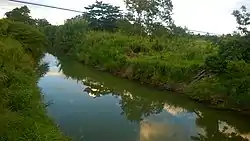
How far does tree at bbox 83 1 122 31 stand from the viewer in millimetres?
47691

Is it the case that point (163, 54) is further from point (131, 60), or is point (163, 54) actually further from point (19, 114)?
point (19, 114)

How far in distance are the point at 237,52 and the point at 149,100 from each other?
6.54m

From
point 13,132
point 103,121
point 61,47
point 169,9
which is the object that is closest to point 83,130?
point 103,121

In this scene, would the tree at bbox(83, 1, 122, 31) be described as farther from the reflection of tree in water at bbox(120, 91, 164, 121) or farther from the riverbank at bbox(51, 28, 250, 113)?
the reflection of tree in water at bbox(120, 91, 164, 121)

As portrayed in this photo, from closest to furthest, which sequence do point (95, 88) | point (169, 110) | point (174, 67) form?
1. point (169, 110)
2. point (174, 67)
3. point (95, 88)

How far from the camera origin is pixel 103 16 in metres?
48.2

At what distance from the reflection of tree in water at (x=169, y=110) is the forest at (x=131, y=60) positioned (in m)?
1.07

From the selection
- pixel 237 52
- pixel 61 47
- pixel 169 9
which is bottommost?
pixel 61 47

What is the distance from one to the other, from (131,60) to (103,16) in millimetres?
21226

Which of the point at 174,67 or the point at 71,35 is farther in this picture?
the point at 71,35

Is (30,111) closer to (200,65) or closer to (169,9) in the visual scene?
(200,65)

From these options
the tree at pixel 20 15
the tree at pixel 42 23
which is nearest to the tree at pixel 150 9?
the tree at pixel 20 15

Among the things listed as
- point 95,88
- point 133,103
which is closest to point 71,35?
point 95,88

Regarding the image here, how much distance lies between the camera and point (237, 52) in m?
16.1
